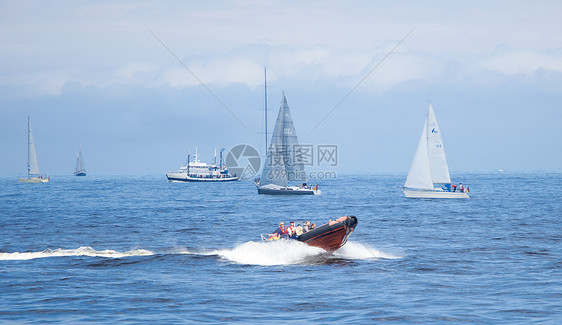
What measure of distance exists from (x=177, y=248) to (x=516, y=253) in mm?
20841

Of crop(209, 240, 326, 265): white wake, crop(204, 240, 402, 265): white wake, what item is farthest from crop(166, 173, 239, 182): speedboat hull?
crop(209, 240, 326, 265): white wake

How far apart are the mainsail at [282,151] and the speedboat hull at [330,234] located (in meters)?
48.2

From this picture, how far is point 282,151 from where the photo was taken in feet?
259

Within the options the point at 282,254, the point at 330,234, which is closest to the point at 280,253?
the point at 282,254

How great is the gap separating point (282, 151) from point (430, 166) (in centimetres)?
2048

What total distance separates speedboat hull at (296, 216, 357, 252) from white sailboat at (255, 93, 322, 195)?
48.2 meters

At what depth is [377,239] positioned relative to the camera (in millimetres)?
40469

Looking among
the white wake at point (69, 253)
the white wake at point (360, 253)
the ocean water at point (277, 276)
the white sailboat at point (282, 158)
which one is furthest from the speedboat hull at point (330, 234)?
the white sailboat at point (282, 158)

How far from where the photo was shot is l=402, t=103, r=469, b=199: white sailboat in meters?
74.1

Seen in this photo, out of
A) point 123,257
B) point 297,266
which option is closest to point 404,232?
point 297,266

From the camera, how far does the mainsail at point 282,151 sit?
3095 inches

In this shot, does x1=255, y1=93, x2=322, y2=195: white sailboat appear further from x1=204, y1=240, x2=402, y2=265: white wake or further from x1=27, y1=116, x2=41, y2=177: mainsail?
x1=27, y1=116, x2=41, y2=177: mainsail

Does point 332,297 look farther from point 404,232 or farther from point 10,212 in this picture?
point 10,212

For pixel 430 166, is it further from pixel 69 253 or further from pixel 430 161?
pixel 69 253
